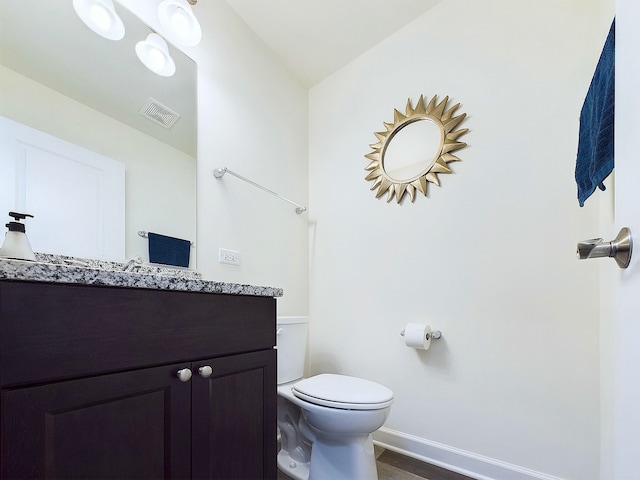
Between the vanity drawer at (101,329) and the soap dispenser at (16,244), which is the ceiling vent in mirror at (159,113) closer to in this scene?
the soap dispenser at (16,244)

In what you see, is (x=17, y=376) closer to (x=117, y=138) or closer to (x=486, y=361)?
(x=117, y=138)

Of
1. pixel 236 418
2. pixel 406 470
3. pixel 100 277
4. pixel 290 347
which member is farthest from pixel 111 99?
pixel 406 470

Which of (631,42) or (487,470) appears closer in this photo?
(631,42)

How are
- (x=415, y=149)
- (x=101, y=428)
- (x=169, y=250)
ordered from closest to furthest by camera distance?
1. (x=101, y=428)
2. (x=169, y=250)
3. (x=415, y=149)

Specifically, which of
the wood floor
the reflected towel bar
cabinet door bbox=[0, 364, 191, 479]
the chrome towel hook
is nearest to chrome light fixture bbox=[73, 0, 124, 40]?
the reflected towel bar

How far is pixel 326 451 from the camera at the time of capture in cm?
133

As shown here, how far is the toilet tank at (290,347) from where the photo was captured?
157 cm

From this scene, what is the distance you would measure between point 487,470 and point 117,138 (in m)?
2.13

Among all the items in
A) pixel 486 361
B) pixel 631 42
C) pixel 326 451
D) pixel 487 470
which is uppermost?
pixel 631 42

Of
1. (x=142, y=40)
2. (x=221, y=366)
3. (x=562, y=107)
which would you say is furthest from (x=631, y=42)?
(x=142, y=40)

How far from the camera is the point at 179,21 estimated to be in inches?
53.3

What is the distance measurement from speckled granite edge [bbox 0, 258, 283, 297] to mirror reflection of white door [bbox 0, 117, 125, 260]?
524 millimetres

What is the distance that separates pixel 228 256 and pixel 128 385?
1018mm

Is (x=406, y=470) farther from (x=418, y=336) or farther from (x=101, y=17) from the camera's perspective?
(x=101, y=17)
